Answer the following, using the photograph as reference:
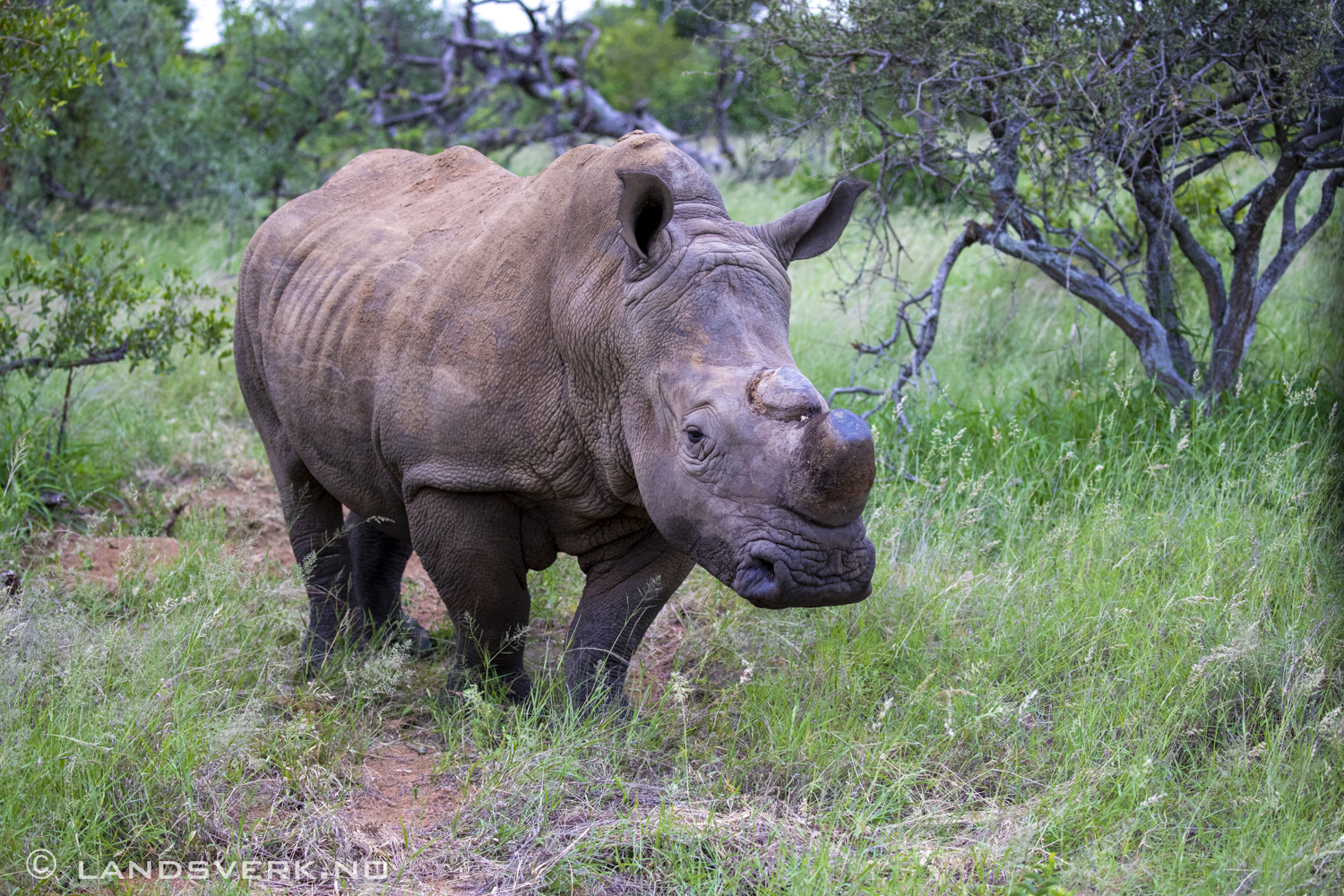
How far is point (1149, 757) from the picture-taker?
3.17 metres

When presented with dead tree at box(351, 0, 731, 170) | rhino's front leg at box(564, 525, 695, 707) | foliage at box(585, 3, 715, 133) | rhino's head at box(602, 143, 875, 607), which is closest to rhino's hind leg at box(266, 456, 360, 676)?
rhino's front leg at box(564, 525, 695, 707)

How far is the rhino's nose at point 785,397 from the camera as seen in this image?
279 centimetres

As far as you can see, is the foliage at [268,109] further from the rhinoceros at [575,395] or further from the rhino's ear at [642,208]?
the rhino's ear at [642,208]

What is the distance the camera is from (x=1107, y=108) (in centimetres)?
533

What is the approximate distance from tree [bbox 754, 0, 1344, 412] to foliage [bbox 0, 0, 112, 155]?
3.32 m

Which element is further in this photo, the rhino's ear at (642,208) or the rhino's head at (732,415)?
the rhino's ear at (642,208)

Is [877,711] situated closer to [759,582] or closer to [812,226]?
[759,582]

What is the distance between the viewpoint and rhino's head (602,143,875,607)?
9.15 feet

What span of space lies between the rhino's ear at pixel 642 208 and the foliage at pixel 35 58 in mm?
3308

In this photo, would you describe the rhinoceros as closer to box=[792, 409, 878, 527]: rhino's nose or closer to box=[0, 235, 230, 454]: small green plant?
box=[792, 409, 878, 527]: rhino's nose

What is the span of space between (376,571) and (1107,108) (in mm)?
3868

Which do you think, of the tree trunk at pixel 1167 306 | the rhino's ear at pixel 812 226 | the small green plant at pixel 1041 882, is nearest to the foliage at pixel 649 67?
the tree trunk at pixel 1167 306

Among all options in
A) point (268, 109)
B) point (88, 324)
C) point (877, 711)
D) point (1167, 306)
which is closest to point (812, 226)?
point (877, 711)

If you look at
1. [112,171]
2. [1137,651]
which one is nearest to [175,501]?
[1137,651]
